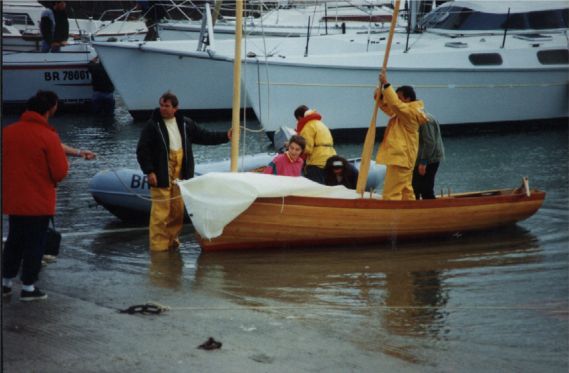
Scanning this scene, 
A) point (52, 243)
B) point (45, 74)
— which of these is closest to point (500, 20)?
point (45, 74)

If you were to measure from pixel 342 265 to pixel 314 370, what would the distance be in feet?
14.2

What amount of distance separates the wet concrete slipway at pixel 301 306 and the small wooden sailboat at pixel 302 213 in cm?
19

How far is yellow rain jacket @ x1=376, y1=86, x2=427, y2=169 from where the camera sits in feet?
39.7

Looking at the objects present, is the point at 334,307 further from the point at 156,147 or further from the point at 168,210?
the point at 156,147

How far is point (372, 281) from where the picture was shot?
1065 cm

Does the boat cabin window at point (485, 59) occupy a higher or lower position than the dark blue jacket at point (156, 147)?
lower

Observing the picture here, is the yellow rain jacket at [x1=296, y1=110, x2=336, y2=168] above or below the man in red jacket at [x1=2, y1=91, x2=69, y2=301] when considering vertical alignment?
below

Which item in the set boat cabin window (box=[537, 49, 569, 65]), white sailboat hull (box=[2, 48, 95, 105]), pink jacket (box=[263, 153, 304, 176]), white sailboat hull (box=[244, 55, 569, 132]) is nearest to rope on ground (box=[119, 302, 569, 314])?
pink jacket (box=[263, 153, 304, 176])

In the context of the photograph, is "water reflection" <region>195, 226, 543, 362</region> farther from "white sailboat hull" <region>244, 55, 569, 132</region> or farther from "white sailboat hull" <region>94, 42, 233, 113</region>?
"white sailboat hull" <region>94, 42, 233, 113</region>

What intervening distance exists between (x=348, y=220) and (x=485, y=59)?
15360mm

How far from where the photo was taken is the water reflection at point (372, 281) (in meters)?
8.66

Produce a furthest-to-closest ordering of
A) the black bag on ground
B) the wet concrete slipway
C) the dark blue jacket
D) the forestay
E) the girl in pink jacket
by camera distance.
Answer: the girl in pink jacket
the dark blue jacket
the forestay
the black bag on ground
the wet concrete slipway

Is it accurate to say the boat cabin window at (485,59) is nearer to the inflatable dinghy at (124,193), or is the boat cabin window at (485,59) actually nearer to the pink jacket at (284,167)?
the inflatable dinghy at (124,193)

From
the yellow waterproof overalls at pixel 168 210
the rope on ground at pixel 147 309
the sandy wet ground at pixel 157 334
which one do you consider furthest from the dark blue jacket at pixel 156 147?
the rope on ground at pixel 147 309
